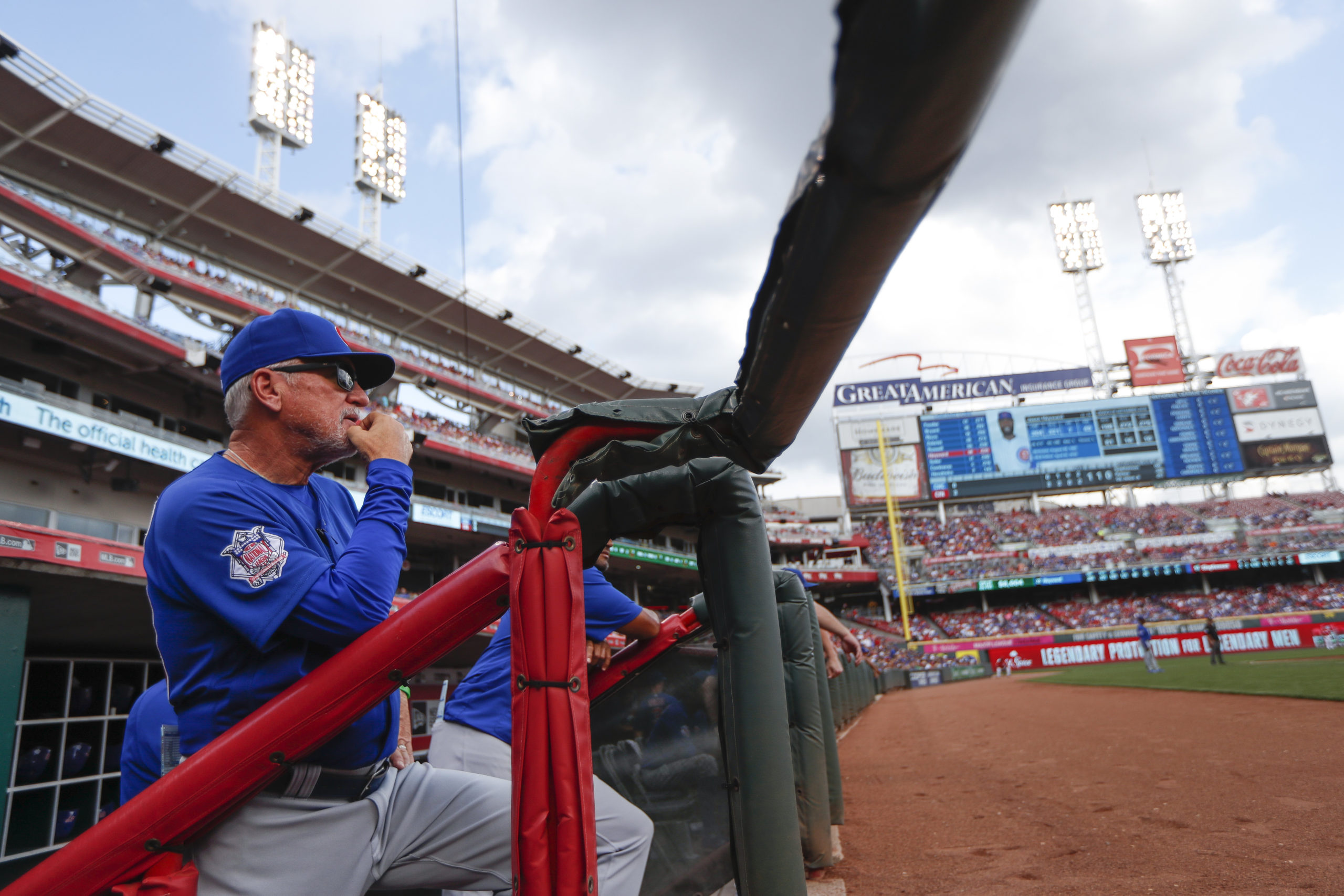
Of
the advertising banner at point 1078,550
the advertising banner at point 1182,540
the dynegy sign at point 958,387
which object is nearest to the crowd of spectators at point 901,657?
the advertising banner at point 1078,550

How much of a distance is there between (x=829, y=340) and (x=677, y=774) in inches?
69.3

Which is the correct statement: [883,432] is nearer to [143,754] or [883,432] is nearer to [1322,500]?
[1322,500]

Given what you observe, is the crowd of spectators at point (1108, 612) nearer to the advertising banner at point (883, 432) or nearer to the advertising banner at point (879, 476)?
the advertising banner at point (879, 476)

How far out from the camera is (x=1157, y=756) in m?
6.92

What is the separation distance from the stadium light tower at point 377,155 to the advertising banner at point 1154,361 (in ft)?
137

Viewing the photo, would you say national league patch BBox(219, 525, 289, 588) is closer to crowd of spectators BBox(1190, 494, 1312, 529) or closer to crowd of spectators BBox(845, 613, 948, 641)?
crowd of spectators BBox(845, 613, 948, 641)

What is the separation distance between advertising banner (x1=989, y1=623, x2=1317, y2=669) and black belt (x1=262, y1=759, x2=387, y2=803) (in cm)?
3178

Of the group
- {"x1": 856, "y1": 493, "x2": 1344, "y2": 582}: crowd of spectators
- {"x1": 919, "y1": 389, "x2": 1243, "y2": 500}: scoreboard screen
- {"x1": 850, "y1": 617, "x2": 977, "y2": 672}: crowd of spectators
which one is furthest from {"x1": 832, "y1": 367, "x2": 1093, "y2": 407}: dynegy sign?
{"x1": 850, "y1": 617, "x2": 977, "y2": 672}: crowd of spectators

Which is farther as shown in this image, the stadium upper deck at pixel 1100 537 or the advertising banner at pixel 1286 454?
the advertising banner at pixel 1286 454

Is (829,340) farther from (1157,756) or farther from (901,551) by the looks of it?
(901,551)

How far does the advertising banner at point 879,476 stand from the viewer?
135ft

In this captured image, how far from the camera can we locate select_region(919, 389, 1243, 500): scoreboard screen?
40062 millimetres

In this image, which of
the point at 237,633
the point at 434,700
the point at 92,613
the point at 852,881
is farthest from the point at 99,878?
the point at 434,700

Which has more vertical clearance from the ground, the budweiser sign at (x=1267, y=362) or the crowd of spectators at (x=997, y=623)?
the budweiser sign at (x=1267, y=362)
